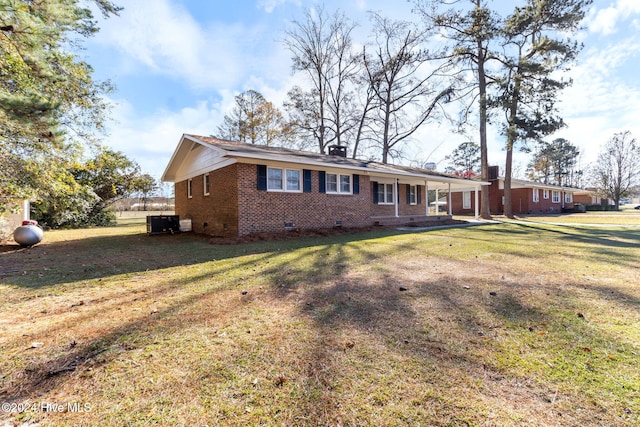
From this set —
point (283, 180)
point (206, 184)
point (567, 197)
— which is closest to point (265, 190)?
point (283, 180)

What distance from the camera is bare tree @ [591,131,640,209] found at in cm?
3906

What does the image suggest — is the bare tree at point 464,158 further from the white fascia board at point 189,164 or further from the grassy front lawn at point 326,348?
the grassy front lawn at point 326,348

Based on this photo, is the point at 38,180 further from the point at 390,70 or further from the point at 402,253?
the point at 390,70

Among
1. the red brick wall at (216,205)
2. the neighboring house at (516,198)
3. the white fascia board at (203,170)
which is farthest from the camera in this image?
the neighboring house at (516,198)

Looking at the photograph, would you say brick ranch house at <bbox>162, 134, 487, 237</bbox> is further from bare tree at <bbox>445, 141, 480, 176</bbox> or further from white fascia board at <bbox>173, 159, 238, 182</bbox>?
bare tree at <bbox>445, 141, 480, 176</bbox>

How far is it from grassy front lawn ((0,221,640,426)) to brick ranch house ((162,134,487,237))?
525cm

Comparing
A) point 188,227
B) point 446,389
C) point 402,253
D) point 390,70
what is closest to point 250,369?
point 446,389

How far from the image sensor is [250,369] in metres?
2.02

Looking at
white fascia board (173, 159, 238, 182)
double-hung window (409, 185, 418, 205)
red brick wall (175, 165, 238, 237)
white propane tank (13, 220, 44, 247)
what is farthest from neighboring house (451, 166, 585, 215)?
white propane tank (13, 220, 44, 247)

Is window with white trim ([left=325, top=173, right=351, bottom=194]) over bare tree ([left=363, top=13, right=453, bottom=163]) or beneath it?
beneath

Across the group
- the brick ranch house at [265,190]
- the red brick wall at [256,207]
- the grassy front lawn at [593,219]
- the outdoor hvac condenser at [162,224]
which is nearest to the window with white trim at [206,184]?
the brick ranch house at [265,190]

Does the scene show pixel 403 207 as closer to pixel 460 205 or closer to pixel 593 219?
pixel 460 205

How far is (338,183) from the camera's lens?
40.8 ft

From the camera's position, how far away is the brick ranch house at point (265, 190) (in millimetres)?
9695
